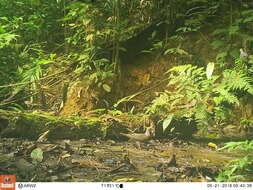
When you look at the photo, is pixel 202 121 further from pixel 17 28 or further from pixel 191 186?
pixel 17 28

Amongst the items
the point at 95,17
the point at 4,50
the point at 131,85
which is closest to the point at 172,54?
the point at 131,85

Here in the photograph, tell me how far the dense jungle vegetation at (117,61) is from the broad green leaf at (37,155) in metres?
0.11

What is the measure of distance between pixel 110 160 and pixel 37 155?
340 mm

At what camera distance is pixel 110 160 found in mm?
1675

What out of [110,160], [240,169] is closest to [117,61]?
[110,160]

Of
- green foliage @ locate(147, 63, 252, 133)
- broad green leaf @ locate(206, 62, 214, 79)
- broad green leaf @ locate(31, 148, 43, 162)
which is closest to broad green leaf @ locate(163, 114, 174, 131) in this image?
green foliage @ locate(147, 63, 252, 133)

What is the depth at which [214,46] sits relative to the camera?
1911 mm

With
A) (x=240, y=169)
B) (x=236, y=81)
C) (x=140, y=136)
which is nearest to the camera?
(x=240, y=169)

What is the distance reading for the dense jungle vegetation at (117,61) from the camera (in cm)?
179

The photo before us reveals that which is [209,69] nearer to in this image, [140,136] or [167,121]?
[167,121]

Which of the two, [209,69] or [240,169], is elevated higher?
[209,69]

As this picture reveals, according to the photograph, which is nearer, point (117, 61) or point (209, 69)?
point (209, 69)

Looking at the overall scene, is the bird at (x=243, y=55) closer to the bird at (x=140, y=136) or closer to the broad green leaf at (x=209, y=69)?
the broad green leaf at (x=209, y=69)

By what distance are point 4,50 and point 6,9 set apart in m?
0.23
